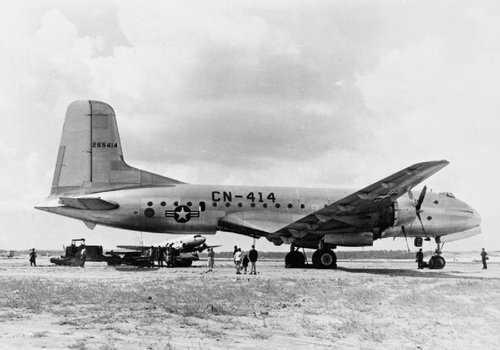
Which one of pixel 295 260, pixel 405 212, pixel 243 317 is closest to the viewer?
pixel 243 317

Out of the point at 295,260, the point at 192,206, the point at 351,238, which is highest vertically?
the point at 192,206

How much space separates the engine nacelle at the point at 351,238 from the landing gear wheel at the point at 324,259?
614 mm

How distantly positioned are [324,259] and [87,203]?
10.4 m

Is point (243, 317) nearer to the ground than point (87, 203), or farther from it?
nearer to the ground

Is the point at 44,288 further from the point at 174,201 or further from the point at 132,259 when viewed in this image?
the point at 132,259

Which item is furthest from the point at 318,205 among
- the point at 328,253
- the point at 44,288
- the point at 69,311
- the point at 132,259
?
the point at 69,311

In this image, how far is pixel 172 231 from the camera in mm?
→ 22984

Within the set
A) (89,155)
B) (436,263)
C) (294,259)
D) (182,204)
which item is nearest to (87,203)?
(89,155)

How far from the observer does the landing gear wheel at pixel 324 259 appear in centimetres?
2188

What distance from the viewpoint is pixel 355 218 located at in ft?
68.5

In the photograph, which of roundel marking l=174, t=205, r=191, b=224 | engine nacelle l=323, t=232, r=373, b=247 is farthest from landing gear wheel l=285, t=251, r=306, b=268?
roundel marking l=174, t=205, r=191, b=224

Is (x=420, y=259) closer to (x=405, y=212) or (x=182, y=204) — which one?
(x=405, y=212)

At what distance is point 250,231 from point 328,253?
3.67 metres

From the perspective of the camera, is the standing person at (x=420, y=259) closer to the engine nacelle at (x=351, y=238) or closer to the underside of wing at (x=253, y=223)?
the engine nacelle at (x=351, y=238)
